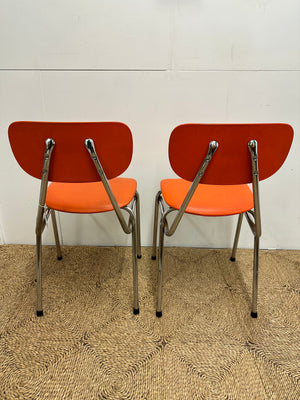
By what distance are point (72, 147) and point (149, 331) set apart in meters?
0.82

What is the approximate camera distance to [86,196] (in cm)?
119

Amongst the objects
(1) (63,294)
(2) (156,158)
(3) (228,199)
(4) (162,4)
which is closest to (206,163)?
(3) (228,199)

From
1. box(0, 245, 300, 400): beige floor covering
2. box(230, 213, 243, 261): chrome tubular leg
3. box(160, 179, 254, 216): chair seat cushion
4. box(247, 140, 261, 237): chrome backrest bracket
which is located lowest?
box(0, 245, 300, 400): beige floor covering

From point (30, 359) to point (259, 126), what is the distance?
1176 millimetres

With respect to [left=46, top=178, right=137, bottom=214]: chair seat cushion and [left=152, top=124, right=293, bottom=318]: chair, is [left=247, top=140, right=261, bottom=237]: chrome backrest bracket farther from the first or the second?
[left=46, top=178, right=137, bottom=214]: chair seat cushion

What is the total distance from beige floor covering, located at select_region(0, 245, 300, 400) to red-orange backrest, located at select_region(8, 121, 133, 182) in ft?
2.17

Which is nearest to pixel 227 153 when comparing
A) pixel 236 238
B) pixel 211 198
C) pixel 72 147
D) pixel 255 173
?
pixel 255 173

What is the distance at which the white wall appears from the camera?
124 centimetres

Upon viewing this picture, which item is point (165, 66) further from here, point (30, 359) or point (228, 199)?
point (30, 359)

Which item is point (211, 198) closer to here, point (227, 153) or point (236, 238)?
point (227, 153)

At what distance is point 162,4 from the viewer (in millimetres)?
1226

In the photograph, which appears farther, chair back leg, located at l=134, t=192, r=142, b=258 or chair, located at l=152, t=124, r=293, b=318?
chair back leg, located at l=134, t=192, r=142, b=258

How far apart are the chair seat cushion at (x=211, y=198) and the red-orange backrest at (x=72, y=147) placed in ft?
1.03

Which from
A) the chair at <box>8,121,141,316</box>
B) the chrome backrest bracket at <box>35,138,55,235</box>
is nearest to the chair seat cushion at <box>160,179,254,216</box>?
the chair at <box>8,121,141,316</box>
